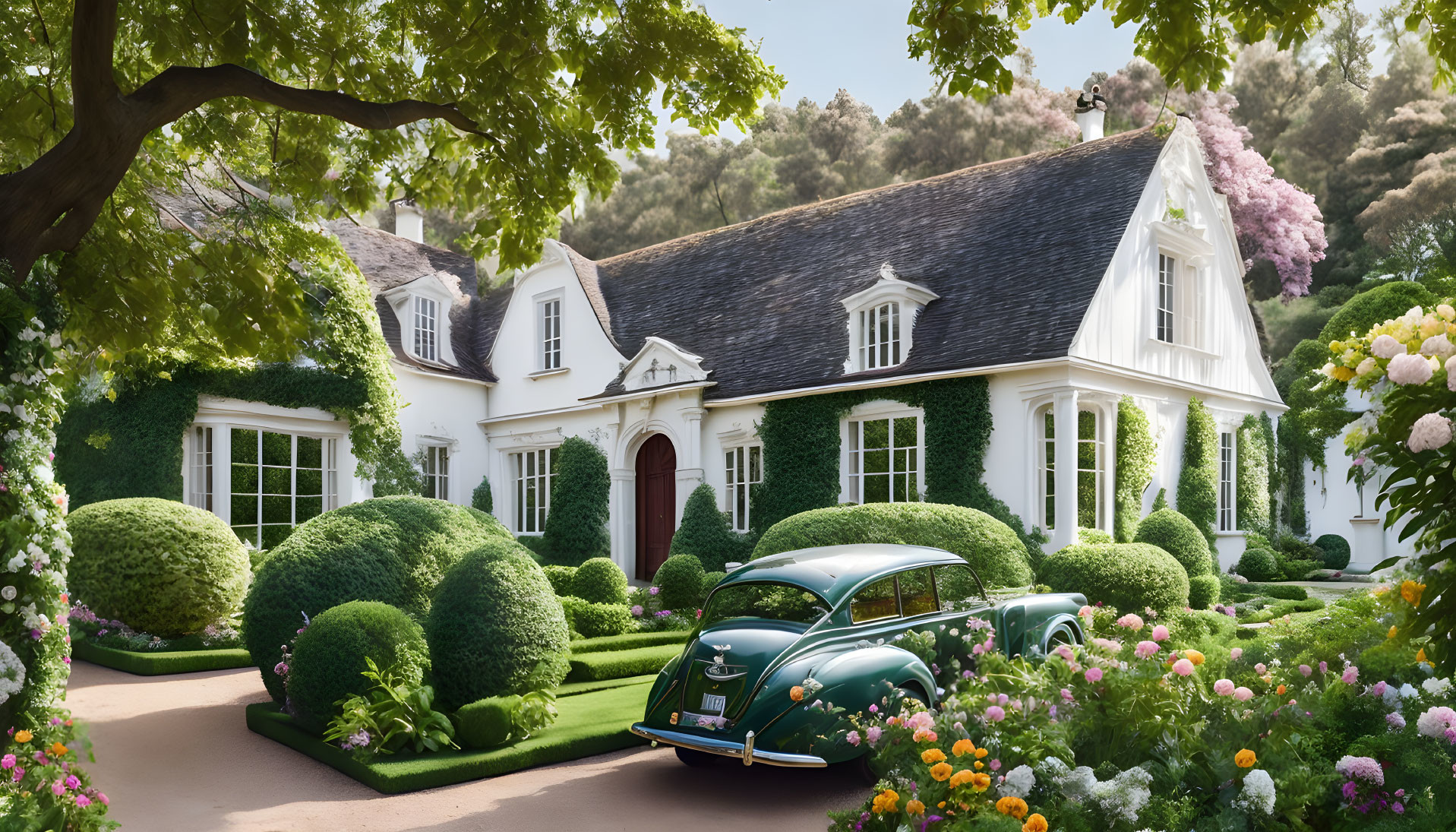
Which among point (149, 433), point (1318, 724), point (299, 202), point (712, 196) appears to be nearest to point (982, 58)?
point (1318, 724)

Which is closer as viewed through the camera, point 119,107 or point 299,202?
point 119,107

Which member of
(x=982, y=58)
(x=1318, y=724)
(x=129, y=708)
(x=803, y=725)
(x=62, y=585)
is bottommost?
(x=129, y=708)

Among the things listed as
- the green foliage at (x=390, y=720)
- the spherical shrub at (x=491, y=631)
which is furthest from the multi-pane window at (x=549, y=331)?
the green foliage at (x=390, y=720)

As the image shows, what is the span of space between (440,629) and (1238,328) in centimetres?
1682

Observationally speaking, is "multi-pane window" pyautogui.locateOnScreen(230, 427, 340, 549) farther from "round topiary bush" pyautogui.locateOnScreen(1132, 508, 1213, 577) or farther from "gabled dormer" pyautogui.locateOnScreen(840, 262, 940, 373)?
"round topiary bush" pyautogui.locateOnScreen(1132, 508, 1213, 577)

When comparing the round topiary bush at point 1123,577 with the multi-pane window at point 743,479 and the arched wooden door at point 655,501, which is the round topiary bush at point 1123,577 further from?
the arched wooden door at point 655,501

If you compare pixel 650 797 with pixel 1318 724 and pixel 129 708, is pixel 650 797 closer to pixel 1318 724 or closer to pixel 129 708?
pixel 1318 724

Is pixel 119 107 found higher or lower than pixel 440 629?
higher

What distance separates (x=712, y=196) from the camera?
40.8 meters

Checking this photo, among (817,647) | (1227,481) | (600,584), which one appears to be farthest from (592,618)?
(1227,481)

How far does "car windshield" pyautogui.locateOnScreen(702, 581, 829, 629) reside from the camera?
7.25 m

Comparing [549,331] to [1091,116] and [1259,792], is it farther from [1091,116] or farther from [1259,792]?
[1259,792]

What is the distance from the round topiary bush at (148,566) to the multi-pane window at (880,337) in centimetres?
1043

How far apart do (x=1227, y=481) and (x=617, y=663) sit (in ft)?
43.9
